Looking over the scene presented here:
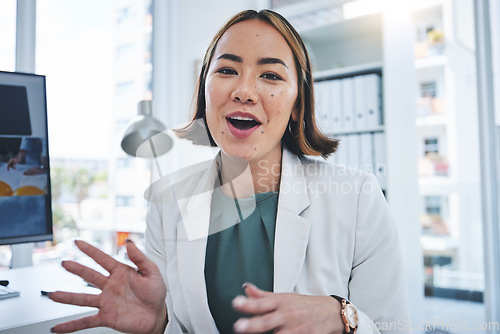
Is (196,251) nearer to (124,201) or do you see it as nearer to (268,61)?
(268,61)

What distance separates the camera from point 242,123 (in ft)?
3.20

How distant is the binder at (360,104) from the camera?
195cm

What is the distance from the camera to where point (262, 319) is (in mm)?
637

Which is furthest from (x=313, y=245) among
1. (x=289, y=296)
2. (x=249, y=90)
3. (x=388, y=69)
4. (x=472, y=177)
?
(x=472, y=177)

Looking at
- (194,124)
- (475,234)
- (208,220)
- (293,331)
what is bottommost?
(475,234)

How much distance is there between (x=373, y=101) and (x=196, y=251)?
133 cm

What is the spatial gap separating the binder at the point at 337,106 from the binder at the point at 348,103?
0.02 m

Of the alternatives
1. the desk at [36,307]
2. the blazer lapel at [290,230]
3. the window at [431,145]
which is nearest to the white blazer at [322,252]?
the blazer lapel at [290,230]

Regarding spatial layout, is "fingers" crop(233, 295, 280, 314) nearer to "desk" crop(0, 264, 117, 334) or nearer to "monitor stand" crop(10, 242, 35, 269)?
"desk" crop(0, 264, 117, 334)

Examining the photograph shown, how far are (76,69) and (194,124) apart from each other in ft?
3.21

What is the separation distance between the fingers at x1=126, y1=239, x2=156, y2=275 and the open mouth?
39cm

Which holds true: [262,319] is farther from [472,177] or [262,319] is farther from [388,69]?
[472,177]

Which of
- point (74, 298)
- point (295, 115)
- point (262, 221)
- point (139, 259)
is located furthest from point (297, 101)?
point (74, 298)

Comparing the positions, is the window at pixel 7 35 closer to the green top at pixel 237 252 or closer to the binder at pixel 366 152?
the green top at pixel 237 252
